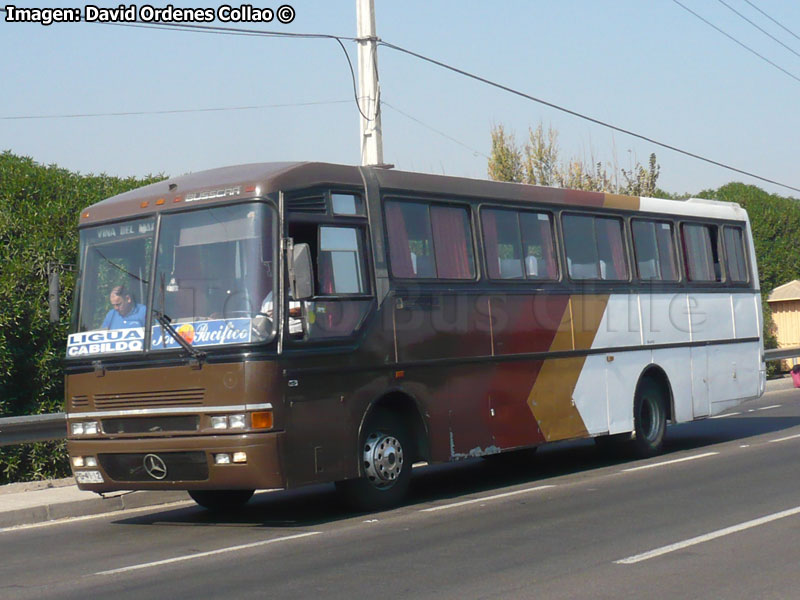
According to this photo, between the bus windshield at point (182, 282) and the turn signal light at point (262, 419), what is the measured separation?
24.9 inches

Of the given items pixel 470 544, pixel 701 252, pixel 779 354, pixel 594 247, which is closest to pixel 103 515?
pixel 470 544

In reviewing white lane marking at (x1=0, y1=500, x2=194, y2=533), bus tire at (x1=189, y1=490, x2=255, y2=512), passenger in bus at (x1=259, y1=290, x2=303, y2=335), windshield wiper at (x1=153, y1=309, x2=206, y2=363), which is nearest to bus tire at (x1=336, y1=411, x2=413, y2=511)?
passenger in bus at (x1=259, y1=290, x2=303, y2=335)

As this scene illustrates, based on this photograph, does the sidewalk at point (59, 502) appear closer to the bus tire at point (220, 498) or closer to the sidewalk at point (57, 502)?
the sidewalk at point (57, 502)

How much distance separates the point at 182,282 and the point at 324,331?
1355mm

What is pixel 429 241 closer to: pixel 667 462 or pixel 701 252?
pixel 667 462

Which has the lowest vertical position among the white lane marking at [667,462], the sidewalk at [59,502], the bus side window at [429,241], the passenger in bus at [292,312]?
the white lane marking at [667,462]

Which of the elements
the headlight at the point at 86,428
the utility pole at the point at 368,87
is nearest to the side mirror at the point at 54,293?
the headlight at the point at 86,428

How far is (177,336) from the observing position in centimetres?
1012

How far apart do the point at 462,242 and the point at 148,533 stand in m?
4.52

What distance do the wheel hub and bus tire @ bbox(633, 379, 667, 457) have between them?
477cm

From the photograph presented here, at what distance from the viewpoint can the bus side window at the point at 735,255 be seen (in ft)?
56.3

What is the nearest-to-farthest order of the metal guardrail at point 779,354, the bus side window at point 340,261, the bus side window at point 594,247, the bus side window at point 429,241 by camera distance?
1. the bus side window at point 340,261
2. the bus side window at point 429,241
3. the bus side window at point 594,247
4. the metal guardrail at point 779,354

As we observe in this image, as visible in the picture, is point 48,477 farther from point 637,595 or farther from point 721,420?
point 721,420

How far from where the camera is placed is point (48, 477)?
51.2 ft
